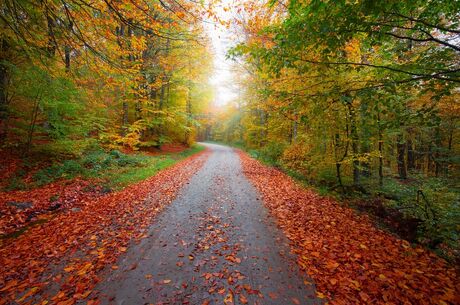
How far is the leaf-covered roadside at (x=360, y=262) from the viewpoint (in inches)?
119

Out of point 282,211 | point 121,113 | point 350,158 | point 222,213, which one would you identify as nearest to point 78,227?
point 222,213

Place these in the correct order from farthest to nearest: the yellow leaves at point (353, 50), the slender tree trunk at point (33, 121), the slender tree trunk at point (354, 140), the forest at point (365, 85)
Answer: the slender tree trunk at point (33, 121)
the slender tree trunk at point (354, 140)
the yellow leaves at point (353, 50)
the forest at point (365, 85)

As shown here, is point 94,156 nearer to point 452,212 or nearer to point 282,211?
point 282,211

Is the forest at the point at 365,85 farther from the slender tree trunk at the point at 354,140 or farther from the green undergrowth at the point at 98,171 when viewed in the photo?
the green undergrowth at the point at 98,171

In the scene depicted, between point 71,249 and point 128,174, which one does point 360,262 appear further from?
point 128,174

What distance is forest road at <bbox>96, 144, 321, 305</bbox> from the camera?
119 inches

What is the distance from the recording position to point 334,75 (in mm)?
5512

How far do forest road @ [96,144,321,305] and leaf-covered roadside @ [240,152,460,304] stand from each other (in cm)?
37

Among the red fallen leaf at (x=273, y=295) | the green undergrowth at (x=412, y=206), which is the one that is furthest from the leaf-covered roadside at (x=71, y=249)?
the green undergrowth at (x=412, y=206)

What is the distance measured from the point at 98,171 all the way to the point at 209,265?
328 inches

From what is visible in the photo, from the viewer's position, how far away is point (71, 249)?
414cm

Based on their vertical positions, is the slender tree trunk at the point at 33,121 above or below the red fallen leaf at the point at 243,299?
above

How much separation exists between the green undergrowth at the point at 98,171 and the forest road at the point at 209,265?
4.51 m

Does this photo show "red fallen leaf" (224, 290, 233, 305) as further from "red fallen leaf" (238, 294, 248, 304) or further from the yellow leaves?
the yellow leaves
